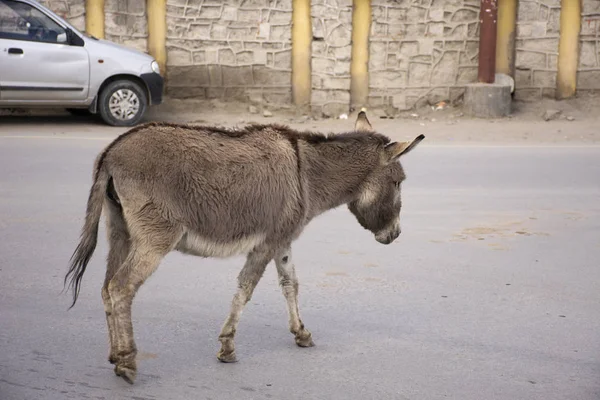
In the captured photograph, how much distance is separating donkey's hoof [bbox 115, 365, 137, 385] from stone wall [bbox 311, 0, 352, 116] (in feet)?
41.3

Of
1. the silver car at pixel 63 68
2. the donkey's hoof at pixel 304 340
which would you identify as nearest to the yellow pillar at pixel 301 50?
the silver car at pixel 63 68

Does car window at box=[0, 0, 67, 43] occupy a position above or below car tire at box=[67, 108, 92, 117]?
above

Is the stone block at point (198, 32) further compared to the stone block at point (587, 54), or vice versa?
the stone block at point (198, 32)

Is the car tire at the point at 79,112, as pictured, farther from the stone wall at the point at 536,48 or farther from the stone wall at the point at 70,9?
the stone wall at the point at 536,48

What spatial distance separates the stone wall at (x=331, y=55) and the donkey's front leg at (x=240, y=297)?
39.5 ft

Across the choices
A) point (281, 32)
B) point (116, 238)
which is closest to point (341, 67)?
point (281, 32)

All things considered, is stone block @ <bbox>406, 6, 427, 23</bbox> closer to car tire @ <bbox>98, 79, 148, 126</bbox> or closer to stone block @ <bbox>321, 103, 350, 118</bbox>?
stone block @ <bbox>321, 103, 350, 118</bbox>

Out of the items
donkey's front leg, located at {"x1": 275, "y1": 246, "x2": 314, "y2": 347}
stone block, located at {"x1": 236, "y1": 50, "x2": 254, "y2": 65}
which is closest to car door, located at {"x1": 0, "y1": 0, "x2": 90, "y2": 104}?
stone block, located at {"x1": 236, "y1": 50, "x2": 254, "y2": 65}

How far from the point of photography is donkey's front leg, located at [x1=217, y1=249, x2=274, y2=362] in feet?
17.9

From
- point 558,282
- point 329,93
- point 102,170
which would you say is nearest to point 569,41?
point 329,93

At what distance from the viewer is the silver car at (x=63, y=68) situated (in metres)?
14.8

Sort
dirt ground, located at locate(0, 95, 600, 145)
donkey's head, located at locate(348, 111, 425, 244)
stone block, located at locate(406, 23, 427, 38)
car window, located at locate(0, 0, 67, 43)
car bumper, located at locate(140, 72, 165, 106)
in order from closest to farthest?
donkey's head, located at locate(348, 111, 425, 244) → car window, located at locate(0, 0, 67, 43) → dirt ground, located at locate(0, 95, 600, 145) → car bumper, located at locate(140, 72, 165, 106) → stone block, located at locate(406, 23, 427, 38)

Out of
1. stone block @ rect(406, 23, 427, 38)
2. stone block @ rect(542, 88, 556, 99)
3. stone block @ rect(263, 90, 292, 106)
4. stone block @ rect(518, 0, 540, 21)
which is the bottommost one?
stone block @ rect(263, 90, 292, 106)

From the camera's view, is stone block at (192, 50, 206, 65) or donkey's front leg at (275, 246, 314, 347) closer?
donkey's front leg at (275, 246, 314, 347)
